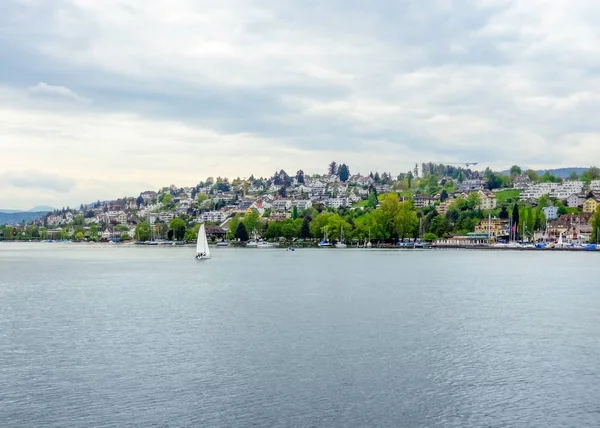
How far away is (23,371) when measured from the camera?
24.4m

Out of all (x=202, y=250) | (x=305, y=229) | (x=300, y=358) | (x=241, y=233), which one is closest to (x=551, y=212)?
(x=305, y=229)

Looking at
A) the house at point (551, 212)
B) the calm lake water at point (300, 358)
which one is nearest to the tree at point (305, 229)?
the house at point (551, 212)

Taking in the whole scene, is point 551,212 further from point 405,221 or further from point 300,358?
point 300,358

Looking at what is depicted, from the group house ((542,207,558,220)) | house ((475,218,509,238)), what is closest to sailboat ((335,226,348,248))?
house ((475,218,509,238))

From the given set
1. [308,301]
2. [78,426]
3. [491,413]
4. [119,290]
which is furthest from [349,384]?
[119,290]

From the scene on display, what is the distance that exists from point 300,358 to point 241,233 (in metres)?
162

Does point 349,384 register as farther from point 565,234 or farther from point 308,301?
point 565,234

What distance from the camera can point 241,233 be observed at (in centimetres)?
18750

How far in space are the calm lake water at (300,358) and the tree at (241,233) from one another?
5352 inches

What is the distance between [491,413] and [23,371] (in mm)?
15821

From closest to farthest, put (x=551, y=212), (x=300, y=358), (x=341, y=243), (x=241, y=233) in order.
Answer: (x=300, y=358) → (x=341, y=243) → (x=241, y=233) → (x=551, y=212)

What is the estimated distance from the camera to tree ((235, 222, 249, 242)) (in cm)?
18762

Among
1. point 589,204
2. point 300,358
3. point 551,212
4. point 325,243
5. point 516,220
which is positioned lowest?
point 300,358

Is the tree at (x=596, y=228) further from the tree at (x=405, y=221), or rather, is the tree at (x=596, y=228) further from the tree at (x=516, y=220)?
the tree at (x=405, y=221)
